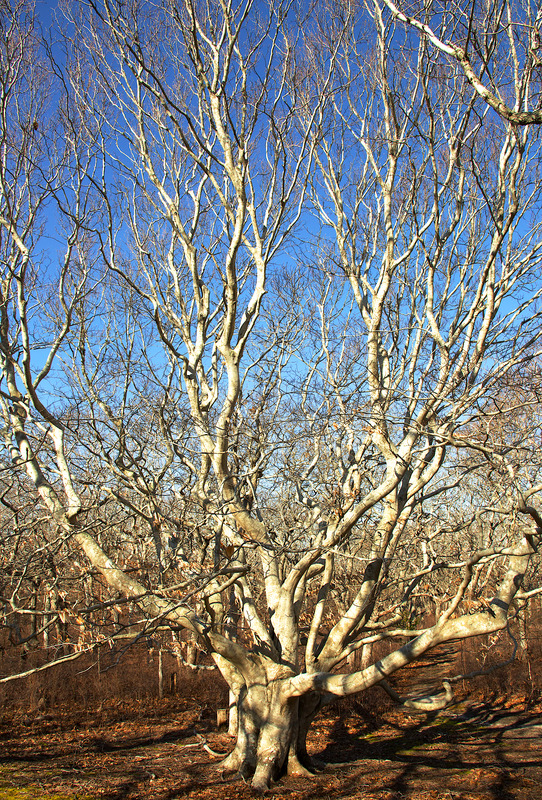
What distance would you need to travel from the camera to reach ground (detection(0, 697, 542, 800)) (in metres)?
5.73

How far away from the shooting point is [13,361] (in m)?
5.68

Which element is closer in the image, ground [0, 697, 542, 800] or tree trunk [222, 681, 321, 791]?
tree trunk [222, 681, 321, 791]

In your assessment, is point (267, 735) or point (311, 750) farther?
point (311, 750)

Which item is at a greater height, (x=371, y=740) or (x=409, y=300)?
(x=409, y=300)

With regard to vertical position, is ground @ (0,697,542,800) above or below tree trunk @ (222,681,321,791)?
below

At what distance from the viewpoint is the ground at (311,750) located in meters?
5.73

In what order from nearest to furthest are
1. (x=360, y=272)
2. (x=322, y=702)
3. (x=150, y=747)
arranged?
(x=322, y=702)
(x=360, y=272)
(x=150, y=747)

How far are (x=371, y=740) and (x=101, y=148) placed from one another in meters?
9.67

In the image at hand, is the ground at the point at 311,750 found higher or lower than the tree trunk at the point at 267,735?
lower

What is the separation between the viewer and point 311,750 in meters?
7.88

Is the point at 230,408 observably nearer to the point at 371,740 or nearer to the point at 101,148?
the point at 101,148

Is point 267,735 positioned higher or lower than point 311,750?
higher

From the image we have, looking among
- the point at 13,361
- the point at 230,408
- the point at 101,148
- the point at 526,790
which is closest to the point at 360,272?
the point at 230,408

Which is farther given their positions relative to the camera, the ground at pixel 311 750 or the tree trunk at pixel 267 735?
the ground at pixel 311 750
